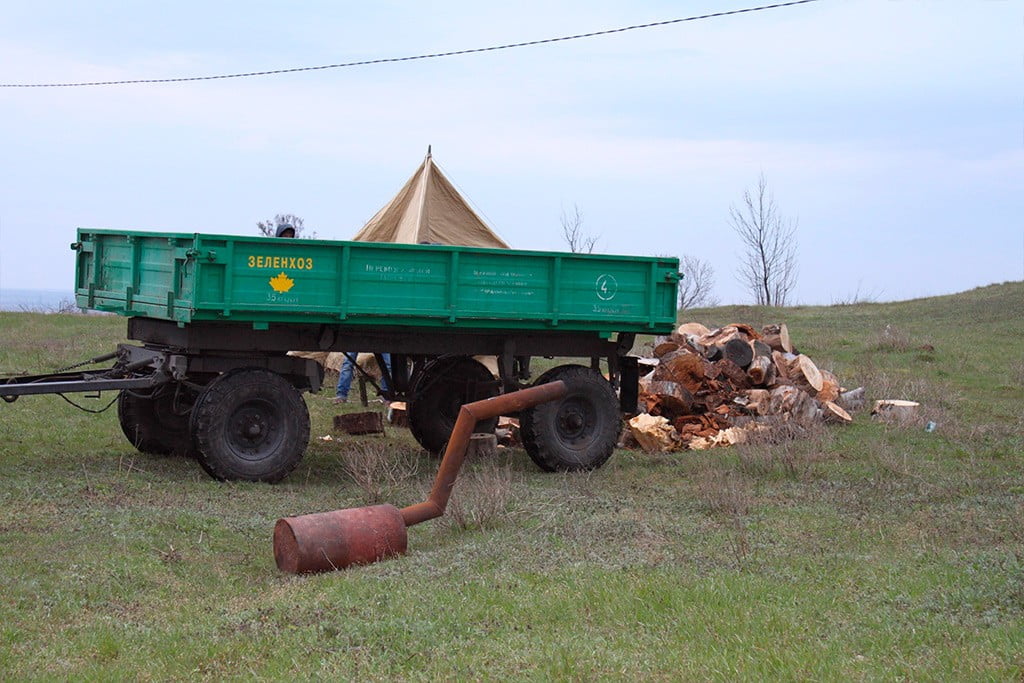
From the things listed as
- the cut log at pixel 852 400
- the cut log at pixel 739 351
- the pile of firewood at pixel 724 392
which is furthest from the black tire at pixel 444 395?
the cut log at pixel 852 400

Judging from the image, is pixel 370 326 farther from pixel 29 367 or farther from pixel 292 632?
pixel 29 367

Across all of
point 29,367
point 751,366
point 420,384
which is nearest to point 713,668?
point 420,384

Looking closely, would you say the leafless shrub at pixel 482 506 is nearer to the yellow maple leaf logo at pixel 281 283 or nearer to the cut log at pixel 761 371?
the yellow maple leaf logo at pixel 281 283

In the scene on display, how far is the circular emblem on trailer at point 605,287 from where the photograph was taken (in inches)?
496

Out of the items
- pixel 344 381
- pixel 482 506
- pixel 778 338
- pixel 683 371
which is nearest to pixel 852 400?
pixel 778 338

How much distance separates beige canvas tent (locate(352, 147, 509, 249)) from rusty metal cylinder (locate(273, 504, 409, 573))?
8.86m

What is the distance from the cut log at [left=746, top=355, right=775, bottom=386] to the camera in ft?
54.2

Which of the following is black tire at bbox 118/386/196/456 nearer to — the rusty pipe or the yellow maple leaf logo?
the yellow maple leaf logo

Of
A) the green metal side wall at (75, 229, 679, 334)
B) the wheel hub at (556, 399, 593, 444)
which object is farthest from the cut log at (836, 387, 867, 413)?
the wheel hub at (556, 399, 593, 444)

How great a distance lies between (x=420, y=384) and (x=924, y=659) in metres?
8.36

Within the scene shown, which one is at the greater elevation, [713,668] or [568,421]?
[568,421]

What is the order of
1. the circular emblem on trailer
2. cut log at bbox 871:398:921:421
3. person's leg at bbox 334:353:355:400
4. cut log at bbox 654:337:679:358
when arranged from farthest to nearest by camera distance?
person's leg at bbox 334:353:355:400
cut log at bbox 654:337:679:358
cut log at bbox 871:398:921:421
the circular emblem on trailer

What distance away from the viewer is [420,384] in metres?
13.5

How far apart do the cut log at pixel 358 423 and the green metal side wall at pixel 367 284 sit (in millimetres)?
3015
